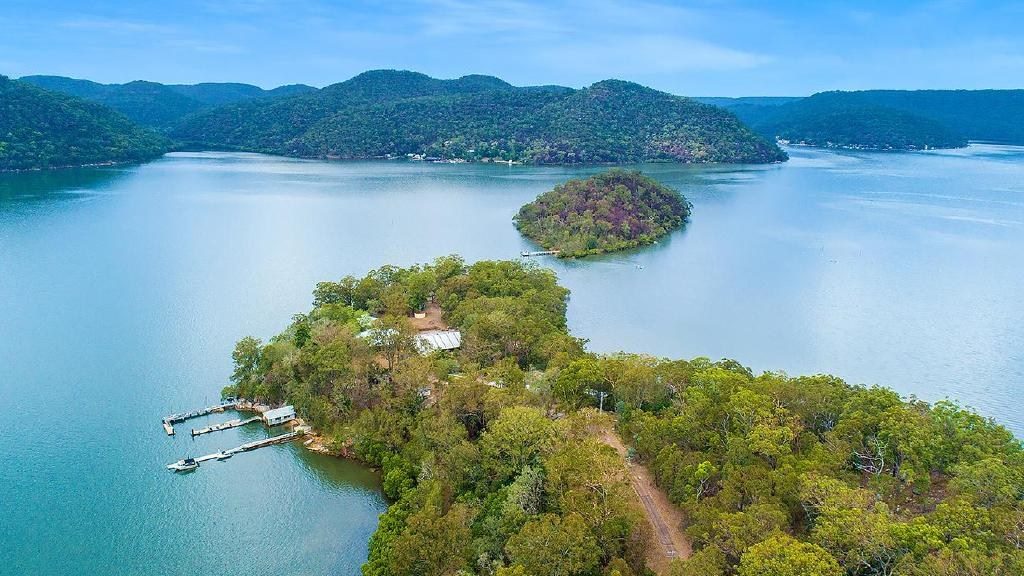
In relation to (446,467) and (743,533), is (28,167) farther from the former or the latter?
(743,533)

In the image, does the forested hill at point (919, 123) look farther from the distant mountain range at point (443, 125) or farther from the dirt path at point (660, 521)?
the dirt path at point (660, 521)

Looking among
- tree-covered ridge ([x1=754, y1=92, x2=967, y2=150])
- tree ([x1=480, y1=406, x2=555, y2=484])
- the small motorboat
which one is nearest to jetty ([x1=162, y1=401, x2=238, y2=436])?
the small motorboat

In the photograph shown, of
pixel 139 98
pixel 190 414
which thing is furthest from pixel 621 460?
pixel 139 98

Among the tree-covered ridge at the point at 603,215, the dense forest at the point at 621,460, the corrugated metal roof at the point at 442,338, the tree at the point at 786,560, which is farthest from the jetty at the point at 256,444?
the tree-covered ridge at the point at 603,215

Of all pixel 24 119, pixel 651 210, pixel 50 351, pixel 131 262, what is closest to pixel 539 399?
pixel 50 351

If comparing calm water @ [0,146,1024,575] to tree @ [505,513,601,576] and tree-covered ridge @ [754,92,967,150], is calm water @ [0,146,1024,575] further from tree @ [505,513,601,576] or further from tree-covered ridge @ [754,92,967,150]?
tree-covered ridge @ [754,92,967,150]

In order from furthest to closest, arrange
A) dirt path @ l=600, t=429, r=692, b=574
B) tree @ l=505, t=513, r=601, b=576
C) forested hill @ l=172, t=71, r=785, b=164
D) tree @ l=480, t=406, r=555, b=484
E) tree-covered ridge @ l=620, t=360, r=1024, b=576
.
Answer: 1. forested hill @ l=172, t=71, r=785, b=164
2. tree @ l=480, t=406, r=555, b=484
3. dirt path @ l=600, t=429, r=692, b=574
4. tree @ l=505, t=513, r=601, b=576
5. tree-covered ridge @ l=620, t=360, r=1024, b=576
